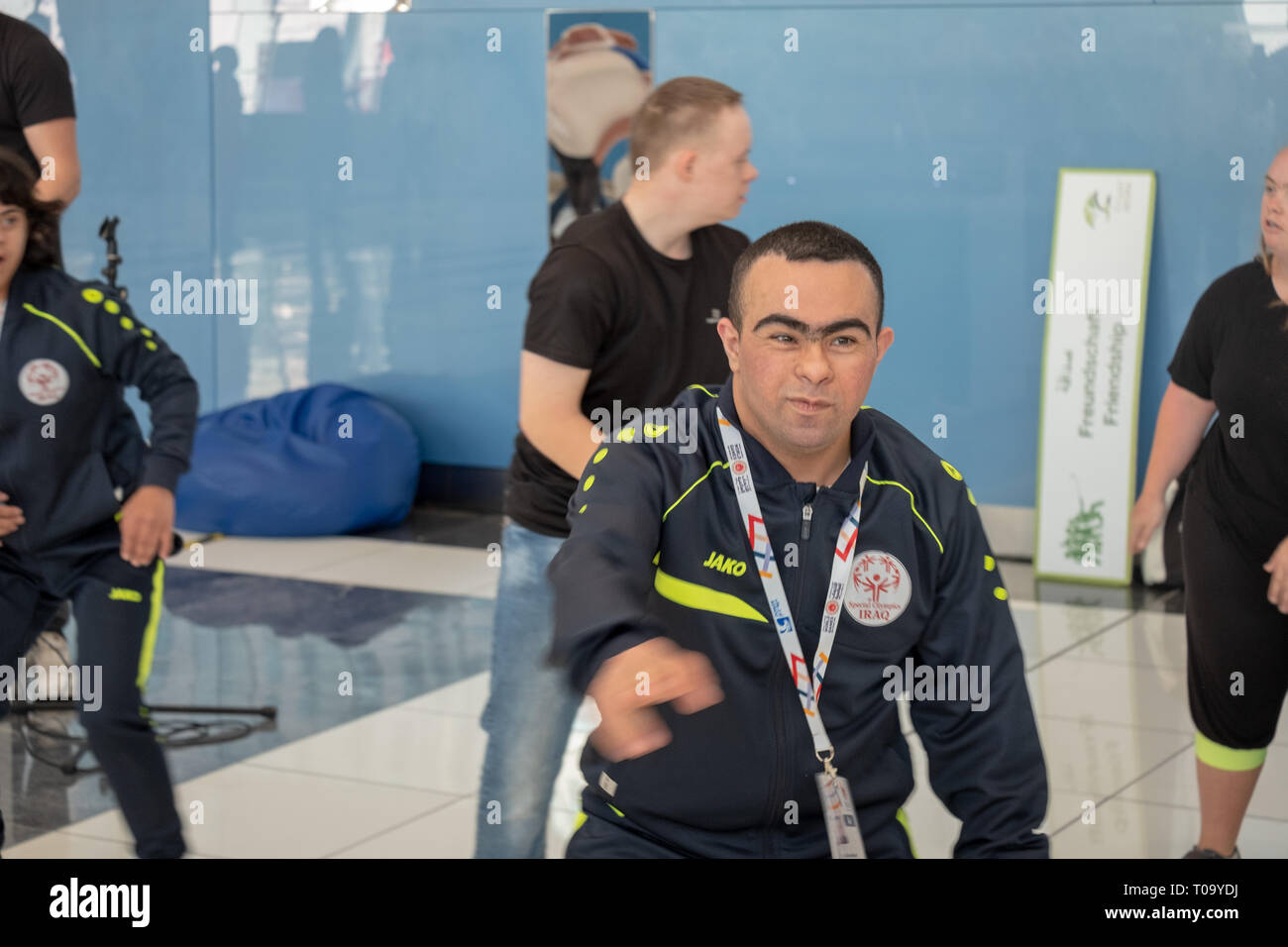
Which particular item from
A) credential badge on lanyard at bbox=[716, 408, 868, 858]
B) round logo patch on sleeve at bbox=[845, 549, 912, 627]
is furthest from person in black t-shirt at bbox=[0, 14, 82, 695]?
round logo patch on sleeve at bbox=[845, 549, 912, 627]

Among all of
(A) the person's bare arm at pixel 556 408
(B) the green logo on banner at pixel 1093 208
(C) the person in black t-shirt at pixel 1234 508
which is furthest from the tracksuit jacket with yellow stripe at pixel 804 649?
(B) the green logo on banner at pixel 1093 208

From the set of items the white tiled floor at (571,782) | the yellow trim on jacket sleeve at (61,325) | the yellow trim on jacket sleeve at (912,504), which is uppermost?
the yellow trim on jacket sleeve at (61,325)

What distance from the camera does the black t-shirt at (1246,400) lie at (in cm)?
343

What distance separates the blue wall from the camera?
6535 mm

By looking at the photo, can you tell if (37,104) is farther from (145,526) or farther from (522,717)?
(522,717)

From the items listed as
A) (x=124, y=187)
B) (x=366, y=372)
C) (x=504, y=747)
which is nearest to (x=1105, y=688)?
(x=504, y=747)

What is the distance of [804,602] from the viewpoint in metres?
Answer: 2.20

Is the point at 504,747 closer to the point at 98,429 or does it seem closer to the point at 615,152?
the point at 98,429

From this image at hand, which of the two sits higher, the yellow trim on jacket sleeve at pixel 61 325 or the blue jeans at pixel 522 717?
the yellow trim on jacket sleeve at pixel 61 325

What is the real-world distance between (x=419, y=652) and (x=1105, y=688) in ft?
7.46

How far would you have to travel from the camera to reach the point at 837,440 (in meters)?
2.24

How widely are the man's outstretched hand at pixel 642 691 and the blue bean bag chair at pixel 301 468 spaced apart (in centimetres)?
552

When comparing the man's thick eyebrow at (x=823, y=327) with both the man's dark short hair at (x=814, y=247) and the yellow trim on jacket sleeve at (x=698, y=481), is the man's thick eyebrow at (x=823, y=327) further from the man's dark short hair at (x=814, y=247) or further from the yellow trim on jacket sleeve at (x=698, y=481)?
the yellow trim on jacket sleeve at (x=698, y=481)

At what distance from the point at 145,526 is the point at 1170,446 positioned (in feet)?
7.38
